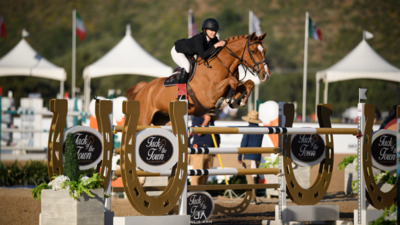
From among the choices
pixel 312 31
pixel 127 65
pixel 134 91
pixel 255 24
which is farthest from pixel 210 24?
pixel 312 31

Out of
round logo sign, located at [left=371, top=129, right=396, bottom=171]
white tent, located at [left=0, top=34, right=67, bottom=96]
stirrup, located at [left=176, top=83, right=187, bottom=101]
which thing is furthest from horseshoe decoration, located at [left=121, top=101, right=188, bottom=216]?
white tent, located at [left=0, top=34, right=67, bottom=96]

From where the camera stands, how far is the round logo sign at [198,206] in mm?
6445

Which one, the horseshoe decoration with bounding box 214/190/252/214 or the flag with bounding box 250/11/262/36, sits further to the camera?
the flag with bounding box 250/11/262/36

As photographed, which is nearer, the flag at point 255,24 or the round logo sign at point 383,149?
the round logo sign at point 383,149

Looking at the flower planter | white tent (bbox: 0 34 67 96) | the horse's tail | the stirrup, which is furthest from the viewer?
white tent (bbox: 0 34 67 96)

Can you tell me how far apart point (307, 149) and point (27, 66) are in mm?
15269

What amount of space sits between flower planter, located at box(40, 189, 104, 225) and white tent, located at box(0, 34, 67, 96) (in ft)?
46.3

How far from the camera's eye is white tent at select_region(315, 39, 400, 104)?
1931 centimetres

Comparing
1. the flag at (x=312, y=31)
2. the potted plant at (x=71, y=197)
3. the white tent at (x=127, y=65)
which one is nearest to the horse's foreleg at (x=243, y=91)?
the potted plant at (x=71, y=197)

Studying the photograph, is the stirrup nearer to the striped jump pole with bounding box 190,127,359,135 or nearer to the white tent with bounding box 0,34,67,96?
the striped jump pole with bounding box 190,127,359,135

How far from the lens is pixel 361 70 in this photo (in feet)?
64.5

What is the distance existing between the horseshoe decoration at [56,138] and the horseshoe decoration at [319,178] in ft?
7.38

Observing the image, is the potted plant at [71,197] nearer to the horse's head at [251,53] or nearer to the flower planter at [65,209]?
the flower planter at [65,209]

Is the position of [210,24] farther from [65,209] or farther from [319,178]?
[65,209]
